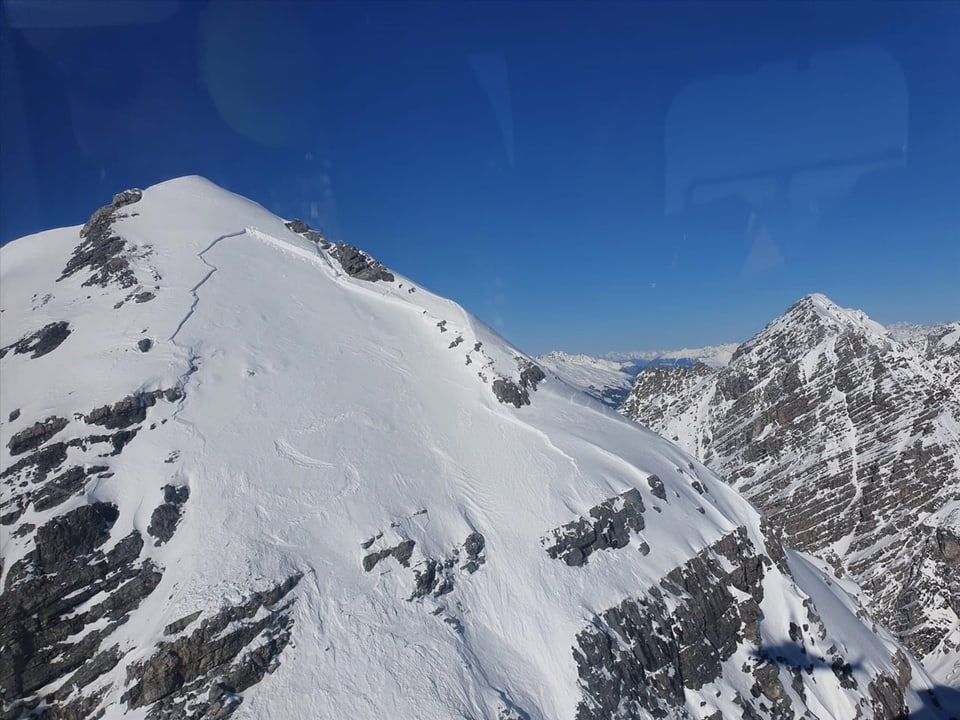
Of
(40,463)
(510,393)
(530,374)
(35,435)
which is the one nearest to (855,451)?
(530,374)

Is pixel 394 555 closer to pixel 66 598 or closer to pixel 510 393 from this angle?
pixel 66 598

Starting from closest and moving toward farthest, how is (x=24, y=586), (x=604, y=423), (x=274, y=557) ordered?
(x=24, y=586), (x=274, y=557), (x=604, y=423)

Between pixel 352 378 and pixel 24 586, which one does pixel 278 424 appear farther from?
pixel 24 586

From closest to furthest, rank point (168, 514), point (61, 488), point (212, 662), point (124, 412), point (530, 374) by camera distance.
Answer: point (212, 662), point (168, 514), point (61, 488), point (124, 412), point (530, 374)

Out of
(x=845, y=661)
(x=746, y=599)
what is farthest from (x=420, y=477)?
(x=845, y=661)

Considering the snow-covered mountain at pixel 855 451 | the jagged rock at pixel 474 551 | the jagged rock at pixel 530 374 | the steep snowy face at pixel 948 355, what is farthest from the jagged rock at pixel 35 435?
the steep snowy face at pixel 948 355
